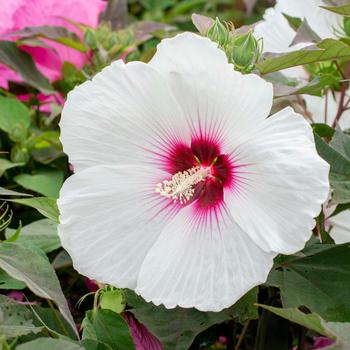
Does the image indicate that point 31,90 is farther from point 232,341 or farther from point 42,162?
point 232,341

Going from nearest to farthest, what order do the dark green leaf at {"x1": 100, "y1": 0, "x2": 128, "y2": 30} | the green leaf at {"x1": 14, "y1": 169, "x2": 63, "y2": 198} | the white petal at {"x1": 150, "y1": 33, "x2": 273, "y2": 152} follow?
the white petal at {"x1": 150, "y1": 33, "x2": 273, "y2": 152} < the green leaf at {"x1": 14, "y1": 169, "x2": 63, "y2": 198} < the dark green leaf at {"x1": 100, "y1": 0, "x2": 128, "y2": 30}

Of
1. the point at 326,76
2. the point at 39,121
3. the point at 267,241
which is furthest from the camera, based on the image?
the point at 39,121

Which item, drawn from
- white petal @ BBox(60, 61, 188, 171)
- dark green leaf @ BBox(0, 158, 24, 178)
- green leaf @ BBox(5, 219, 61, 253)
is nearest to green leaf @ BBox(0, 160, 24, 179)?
dark green leaf @ BBox(0, 158, 24, 178)

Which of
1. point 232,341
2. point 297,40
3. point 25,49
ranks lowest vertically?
point 232,341

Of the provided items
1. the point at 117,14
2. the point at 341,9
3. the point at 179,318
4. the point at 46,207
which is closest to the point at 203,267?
the point at 179,318

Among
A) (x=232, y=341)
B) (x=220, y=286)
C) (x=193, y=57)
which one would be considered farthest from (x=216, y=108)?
(x=232, y=341)

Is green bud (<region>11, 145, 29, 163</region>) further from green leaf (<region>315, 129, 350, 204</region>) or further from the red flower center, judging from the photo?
green leaf (<region>315, 129, 350, 204</region>)

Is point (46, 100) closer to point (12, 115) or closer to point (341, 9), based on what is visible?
point (12, 115)
